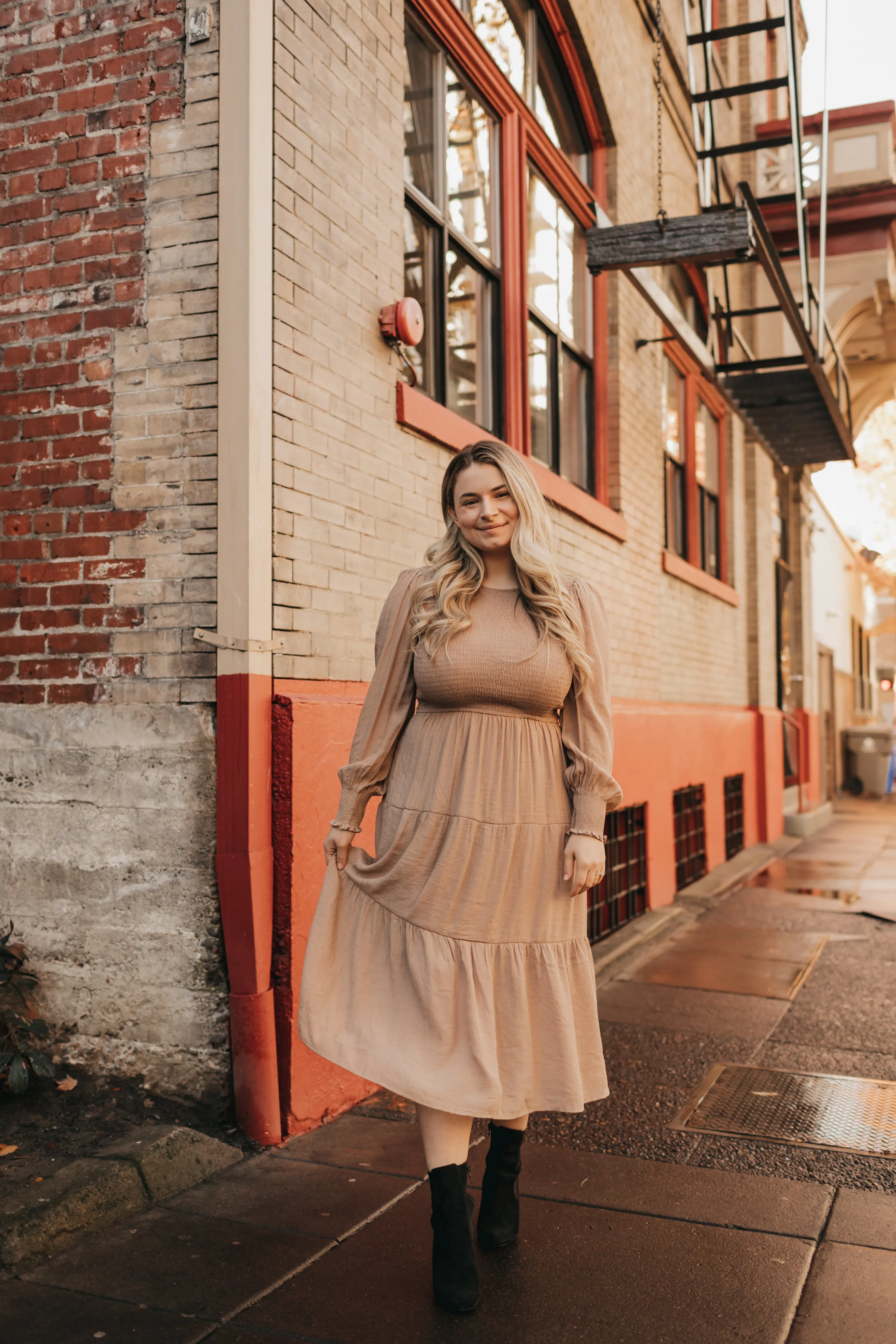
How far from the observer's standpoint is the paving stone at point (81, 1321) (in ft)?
8.54

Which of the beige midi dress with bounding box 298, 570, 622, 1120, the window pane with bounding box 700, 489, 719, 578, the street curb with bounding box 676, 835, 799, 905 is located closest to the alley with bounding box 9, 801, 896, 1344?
the beige midi dress with bounding box 298, 570, 622, 1120

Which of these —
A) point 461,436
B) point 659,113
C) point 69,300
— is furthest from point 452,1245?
point 659,113

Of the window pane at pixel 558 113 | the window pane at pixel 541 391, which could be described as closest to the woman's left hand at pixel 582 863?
the window pane at pixel 541 391

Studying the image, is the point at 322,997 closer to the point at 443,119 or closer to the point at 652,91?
the point at 443,119

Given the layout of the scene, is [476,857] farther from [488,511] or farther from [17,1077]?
[17,1077]

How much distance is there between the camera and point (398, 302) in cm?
471

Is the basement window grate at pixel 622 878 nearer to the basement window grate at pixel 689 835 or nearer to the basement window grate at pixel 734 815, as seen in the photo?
the basement window grate at pixel 689 835

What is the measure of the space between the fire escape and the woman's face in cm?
433

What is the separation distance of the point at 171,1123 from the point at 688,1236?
164cm

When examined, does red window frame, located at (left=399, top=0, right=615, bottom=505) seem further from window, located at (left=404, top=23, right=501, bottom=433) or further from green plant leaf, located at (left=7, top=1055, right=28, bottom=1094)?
green plant leaf, located at (left=7, top=1055, right=28, bottom=1094)

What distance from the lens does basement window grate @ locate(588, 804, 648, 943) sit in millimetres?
7125

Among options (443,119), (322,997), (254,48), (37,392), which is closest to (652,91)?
(443,119)

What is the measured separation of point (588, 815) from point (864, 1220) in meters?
1.43

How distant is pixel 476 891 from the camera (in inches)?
115
